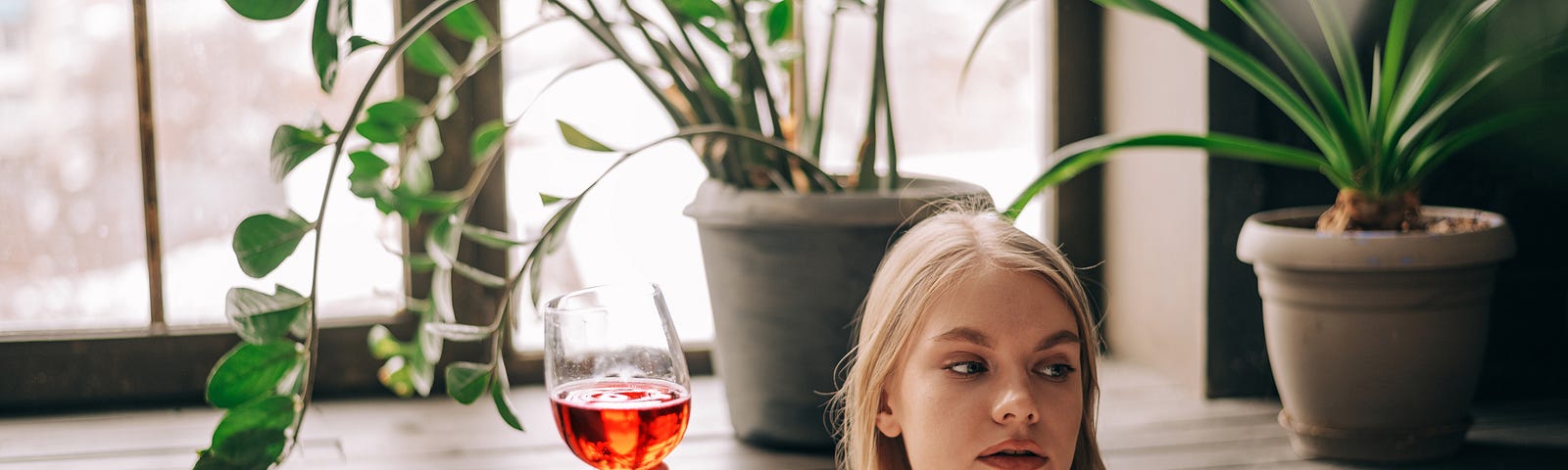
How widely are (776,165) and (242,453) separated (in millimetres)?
652

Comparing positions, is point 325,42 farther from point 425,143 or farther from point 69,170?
point 69,170

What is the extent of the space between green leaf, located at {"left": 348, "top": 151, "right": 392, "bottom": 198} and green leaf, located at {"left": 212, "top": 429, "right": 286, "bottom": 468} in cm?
32

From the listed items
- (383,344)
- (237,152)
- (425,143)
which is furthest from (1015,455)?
(237,152)

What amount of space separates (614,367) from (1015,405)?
0.91 ft

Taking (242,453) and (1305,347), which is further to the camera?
(1305,347)

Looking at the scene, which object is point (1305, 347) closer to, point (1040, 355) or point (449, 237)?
point (1040, 355)

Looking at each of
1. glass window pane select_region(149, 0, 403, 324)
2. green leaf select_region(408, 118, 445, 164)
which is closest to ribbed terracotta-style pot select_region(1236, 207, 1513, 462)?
green leaf select_region(408, 118, 445, 164)

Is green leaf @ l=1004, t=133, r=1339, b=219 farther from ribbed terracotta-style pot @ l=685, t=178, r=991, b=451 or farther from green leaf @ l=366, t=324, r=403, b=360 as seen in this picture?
green leaf @ l=366, t=324, r=403, b=360

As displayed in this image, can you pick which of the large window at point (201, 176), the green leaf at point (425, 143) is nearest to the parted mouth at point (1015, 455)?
the green leaf at point (425, 143)

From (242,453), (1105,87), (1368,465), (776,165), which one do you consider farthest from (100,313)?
(1368,465)

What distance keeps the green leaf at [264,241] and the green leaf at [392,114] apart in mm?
222

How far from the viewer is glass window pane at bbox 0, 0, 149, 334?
181 cm

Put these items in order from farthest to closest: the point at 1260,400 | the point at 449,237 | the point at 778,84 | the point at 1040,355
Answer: the point at 778,84, the point at 1260,400, the point at 449,237, the point at 1040,355

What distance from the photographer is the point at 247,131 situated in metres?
1.89
